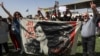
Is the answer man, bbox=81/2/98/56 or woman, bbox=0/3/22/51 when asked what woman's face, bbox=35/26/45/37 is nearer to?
woman, bbox=0/3/22/51

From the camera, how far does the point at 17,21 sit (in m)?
12.2

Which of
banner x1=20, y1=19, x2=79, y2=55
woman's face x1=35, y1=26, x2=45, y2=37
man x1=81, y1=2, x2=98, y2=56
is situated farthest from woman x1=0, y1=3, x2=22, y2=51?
man x1=81, y1=2, x2=98, y2=56

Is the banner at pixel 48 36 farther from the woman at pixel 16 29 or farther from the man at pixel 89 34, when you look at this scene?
the man at pixel 89 34

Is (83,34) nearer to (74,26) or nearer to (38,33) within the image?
(74,26)

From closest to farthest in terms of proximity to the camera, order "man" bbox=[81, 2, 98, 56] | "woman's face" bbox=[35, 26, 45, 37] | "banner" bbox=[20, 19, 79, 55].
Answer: "man" bbox=[81, 2, 98, 56] → "banner" bbox=[20, 19, 79, 55] → "woman's face" bbox=[35, 26, 45, 37]

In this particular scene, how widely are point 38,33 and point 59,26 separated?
2.93 feet

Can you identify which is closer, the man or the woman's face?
the man

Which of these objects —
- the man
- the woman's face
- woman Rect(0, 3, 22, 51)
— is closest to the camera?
the man

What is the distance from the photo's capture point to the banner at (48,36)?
11195mm

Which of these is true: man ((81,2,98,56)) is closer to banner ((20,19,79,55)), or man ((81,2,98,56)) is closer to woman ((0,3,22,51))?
banner ((20,19,79,55))

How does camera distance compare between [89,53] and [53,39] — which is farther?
[53,39]

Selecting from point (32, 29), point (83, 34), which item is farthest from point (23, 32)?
point (83, 34)

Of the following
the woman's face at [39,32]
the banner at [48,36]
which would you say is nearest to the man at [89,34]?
the banner at [48,36]

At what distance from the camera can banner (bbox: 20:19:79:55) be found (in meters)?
11.2
